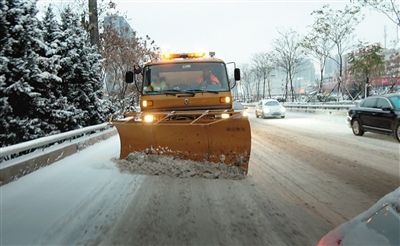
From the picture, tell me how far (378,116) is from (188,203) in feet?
35.8

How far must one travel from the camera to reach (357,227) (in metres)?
2.67

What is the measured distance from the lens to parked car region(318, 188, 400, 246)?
2373 mm

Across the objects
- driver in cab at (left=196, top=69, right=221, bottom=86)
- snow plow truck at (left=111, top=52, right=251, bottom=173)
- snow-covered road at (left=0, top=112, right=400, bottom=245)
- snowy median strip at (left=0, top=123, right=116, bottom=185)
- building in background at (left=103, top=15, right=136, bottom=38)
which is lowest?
snow-covered road at (left=0, top=112, right=400, bottom=245)

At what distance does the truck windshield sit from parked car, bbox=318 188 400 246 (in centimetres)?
687

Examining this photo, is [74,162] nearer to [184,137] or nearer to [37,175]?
[37,175]

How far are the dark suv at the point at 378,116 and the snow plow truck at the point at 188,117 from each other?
21.6 ft

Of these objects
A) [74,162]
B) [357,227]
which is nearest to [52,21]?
[74,162]

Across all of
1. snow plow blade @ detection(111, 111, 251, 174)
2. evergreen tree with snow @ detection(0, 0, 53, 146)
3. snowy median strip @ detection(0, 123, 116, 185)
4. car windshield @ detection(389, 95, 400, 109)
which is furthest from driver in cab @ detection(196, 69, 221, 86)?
car windshield @ detection(389, 95, 400, 109)

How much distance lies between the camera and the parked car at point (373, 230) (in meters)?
2.37

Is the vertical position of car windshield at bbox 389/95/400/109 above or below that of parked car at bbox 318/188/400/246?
above

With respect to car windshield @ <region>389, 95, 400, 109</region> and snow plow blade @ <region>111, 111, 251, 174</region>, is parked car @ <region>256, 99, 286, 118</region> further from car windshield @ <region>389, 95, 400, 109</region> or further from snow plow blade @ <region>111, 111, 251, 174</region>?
snow plow blade @ <region>111, 111, 251, 174</region>

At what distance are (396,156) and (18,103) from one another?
9.66 meters

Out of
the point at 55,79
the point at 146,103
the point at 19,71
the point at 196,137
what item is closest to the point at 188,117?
the point at 196,137

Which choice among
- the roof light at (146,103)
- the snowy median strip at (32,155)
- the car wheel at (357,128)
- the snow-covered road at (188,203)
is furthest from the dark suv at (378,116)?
the snowy median strip at (32,155)
